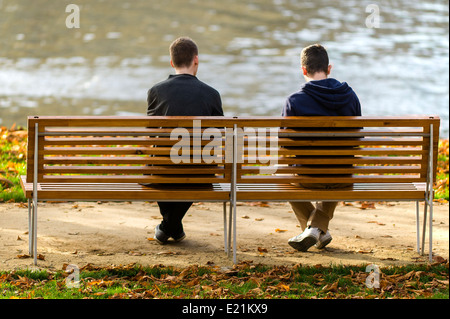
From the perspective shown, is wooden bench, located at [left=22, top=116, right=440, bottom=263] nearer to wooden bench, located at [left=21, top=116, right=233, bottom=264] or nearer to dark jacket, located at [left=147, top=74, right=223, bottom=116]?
wooden bench, located at [left=21, top=116, right=233, bottom=264]

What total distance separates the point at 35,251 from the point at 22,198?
6.66 ft

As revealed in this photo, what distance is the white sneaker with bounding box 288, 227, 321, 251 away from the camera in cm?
557

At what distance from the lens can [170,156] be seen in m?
5.25

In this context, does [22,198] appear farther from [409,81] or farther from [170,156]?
[409,81]

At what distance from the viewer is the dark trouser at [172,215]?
18.7 ft

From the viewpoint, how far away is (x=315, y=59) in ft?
18.5

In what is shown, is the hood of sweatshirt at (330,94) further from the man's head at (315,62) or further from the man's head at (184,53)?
the man's head at (184,53)

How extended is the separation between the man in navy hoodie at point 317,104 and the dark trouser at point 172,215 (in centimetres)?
83

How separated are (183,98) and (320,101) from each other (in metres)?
0.98
